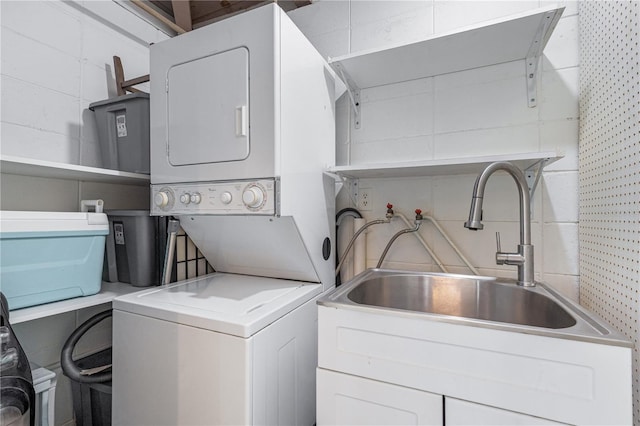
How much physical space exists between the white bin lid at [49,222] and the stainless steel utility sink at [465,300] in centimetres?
120

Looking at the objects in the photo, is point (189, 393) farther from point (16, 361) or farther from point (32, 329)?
point (32, 329)

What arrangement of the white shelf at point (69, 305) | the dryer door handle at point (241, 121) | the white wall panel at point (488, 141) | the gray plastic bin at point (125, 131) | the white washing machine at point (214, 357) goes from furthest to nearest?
the gray plastic bin at point (125, 131) < the white wall panel at point (488, 141) < the dryer door handle at point (241, 121) < the white shelf at point (69, 305) < the white washing machine at point (214, 357)

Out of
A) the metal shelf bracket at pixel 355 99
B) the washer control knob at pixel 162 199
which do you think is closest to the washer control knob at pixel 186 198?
the washer control knob at pixel 162 199

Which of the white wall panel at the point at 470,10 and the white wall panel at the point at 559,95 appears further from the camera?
the white wall panel at the point at 470,10

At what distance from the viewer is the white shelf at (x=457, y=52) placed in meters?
1.37

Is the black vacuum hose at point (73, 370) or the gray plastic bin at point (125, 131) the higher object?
the gray plastic bin at point (125, 131)

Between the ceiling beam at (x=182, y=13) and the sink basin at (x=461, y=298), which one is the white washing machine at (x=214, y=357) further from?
the ceiling beam at (x=182, y=13)

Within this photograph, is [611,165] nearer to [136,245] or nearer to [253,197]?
[253,197]

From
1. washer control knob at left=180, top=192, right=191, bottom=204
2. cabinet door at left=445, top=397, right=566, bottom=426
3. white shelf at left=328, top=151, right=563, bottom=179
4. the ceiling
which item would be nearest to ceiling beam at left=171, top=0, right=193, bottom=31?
the ceiling

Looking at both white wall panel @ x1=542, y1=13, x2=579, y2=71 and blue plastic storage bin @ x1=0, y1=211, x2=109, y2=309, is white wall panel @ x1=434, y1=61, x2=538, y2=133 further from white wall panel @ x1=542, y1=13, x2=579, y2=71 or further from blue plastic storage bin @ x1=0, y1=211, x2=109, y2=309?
blue plastic storage bin @ x1=0, y1=211, x2=109, y2=309

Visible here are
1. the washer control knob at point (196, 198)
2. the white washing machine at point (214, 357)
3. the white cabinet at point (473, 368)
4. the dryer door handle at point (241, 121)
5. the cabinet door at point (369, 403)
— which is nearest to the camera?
the white cabinet at point (473, 368)

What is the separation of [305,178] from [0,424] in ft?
4.68

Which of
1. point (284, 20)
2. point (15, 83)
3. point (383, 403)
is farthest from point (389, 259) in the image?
point (15, 83)

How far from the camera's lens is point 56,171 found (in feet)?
4.93
